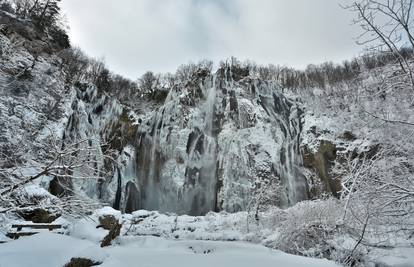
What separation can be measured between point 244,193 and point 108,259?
57.9 ft

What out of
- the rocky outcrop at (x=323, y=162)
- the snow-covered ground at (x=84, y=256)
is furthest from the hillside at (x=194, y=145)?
the snow-covered ground at (x=84, y=256)

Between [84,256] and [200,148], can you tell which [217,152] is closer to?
[200,148]

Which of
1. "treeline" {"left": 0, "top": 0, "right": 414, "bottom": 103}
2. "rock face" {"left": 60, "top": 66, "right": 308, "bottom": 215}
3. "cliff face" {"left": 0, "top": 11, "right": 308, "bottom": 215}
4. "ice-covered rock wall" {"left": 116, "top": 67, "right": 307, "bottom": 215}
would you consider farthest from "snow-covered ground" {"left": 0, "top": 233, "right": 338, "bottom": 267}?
"treeline" {"left": 0, "top": 0, "right": 414, "bottom": 103}

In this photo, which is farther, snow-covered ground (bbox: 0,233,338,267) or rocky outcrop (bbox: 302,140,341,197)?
rocky outcrop (bbox: 302,140,341,197)

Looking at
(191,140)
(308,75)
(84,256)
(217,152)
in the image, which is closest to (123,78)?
(191,140)

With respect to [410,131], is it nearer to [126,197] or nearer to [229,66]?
[126,197]

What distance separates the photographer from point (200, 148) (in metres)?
25.4

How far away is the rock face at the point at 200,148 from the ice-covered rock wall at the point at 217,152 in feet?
0.25

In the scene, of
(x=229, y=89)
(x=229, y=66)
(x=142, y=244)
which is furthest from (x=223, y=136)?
(x=142, y=244)

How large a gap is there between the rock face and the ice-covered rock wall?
76 millimetres

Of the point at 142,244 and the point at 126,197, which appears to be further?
the point at 126,197

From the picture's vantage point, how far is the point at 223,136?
1008 inches

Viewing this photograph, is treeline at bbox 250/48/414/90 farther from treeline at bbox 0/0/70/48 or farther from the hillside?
treeline at bbox 0/0/70/48

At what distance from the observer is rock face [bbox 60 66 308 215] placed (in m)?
23.1
